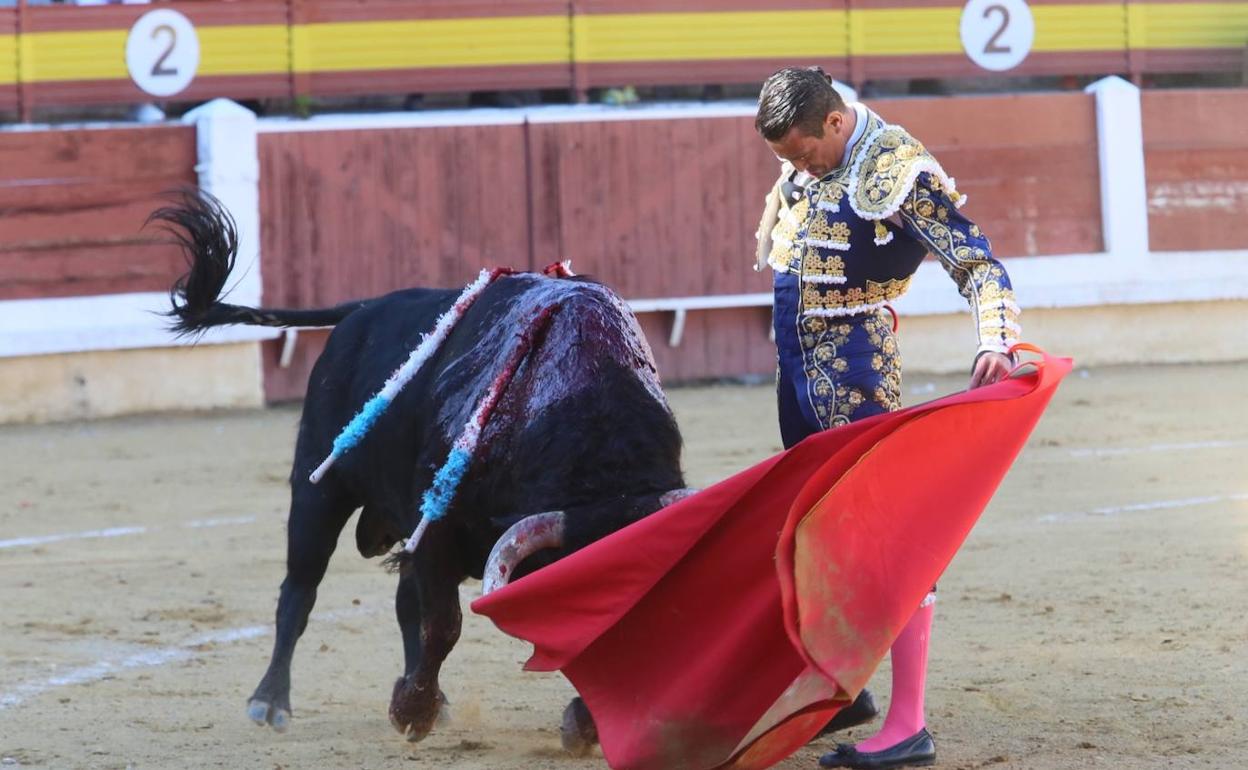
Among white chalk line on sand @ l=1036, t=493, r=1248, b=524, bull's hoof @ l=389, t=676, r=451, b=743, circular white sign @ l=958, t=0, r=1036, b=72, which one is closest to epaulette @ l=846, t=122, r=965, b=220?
bull's hoof @ l=389, t=676, r=451, b=743

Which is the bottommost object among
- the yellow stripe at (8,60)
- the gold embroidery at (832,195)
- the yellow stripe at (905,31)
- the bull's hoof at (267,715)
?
the bull's hoof at (267,715)

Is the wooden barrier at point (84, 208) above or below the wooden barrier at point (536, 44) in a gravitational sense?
below

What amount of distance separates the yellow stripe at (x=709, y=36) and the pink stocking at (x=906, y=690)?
678cm

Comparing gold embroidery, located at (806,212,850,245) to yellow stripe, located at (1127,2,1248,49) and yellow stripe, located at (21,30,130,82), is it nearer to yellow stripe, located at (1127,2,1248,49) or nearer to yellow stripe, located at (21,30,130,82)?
yellow stripe, located at (21,30,130,82)

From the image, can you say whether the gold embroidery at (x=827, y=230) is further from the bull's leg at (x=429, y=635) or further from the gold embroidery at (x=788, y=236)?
the bull's leg at (x=429, y=635)

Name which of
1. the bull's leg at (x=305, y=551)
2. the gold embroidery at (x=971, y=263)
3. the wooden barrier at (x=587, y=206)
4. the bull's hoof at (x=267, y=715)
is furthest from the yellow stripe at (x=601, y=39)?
the gold embroidery at (x=971, y=263)

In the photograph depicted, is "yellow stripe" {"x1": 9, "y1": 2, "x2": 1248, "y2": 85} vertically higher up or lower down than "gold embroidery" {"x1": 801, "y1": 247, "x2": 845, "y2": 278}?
higher up

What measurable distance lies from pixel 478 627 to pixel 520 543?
1.58 metres

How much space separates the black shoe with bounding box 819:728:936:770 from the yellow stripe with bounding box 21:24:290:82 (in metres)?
6.81

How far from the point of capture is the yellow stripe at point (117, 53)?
8641 millimetres

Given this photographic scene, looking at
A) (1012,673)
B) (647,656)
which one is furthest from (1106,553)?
(647,656)

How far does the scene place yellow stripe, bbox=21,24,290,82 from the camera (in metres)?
8.64

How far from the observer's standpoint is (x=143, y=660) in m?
3.70

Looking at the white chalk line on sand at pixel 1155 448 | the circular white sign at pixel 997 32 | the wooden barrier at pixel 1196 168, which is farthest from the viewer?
the circular white sign at pixel 997 32
